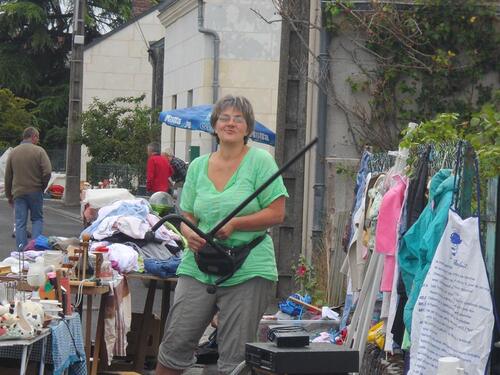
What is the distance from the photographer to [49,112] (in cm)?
4569

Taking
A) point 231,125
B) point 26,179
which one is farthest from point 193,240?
point 26,179

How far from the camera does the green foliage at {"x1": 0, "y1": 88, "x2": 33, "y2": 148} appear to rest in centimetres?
3938

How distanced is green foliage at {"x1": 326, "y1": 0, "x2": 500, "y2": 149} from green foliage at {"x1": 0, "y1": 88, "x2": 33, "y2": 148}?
1124 inches

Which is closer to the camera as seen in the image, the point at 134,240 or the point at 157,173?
the point at 134,240

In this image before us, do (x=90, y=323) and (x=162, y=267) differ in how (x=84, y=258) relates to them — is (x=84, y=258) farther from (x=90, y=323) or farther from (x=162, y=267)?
(x=162, y=267)

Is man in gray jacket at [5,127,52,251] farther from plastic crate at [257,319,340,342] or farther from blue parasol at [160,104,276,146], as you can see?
plastic crate at [257,319,340,342]

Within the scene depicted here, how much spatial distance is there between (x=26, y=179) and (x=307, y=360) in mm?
10793

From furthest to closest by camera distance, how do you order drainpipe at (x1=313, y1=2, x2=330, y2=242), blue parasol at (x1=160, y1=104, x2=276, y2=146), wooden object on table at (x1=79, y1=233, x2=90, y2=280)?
blue parasol at (x1=160, y1=104, x2=276, y2=146), drainpipe at (x1=313, y1=2, x2=330, y2=242), wooden object on table at (x1=79, y1=233, x2=90, y2=280)

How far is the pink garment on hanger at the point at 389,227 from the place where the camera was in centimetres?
688

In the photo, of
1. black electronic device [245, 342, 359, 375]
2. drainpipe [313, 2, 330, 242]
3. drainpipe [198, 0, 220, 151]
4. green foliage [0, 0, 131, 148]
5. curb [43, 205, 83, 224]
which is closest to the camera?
black electronic device [245, 342, 359, 375]

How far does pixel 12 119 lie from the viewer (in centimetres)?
3988

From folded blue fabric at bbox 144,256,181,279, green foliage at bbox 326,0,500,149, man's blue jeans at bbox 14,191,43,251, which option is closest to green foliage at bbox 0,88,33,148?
man's blue jeans at bbox 14,191,43,251

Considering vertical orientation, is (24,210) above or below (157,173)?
below

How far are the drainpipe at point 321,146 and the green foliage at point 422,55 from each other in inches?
8.0
